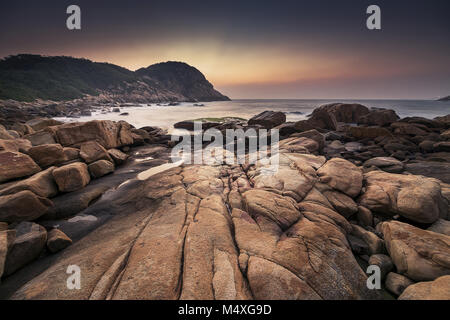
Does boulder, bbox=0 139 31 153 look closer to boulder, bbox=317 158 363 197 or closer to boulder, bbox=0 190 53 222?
boulder, bbox=0 190 53 222

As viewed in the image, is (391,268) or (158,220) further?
(158,220)

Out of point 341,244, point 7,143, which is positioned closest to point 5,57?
point 7,143

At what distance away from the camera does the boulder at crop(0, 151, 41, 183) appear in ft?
20.4

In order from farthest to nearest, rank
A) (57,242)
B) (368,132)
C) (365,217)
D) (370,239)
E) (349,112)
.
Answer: (349,112), (368,132), (365,217), (370,239), (57,242)

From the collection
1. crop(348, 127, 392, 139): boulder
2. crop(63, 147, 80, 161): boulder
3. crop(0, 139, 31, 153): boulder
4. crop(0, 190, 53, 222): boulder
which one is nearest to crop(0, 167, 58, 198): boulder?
crop(0, 190, 53, 222): boulder

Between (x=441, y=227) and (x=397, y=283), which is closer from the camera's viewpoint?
(x=397, y=283)

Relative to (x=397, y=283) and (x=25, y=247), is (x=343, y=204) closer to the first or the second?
(x=397, y=283)

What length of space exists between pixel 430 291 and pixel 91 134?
1425cm

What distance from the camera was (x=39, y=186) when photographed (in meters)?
5.93

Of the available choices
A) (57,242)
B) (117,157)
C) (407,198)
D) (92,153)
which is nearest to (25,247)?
(57,242)

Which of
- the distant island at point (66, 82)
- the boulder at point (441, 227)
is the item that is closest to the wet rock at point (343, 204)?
the boulder at point (441, 227)
